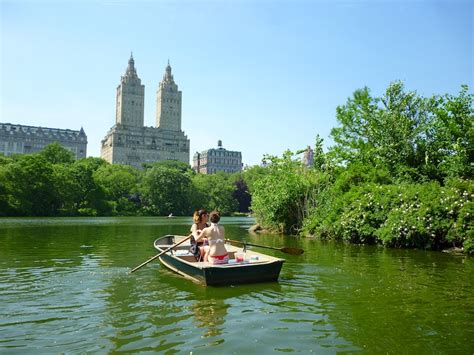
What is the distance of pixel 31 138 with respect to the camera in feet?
562

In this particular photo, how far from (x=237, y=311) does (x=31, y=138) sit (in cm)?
18075

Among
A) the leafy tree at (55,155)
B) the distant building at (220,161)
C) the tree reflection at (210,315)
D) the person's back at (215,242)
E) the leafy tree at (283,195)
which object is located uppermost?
the distant building at (220,161)

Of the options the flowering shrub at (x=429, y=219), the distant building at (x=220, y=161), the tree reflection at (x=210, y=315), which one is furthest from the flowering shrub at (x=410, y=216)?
the distant building at (x=220, y=161)

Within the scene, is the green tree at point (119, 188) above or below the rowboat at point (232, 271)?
above

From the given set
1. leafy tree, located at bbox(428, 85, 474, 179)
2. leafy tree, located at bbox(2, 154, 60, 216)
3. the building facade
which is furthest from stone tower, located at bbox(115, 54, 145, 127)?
leafy tree, located at bbox(428, 85, 474, 179)

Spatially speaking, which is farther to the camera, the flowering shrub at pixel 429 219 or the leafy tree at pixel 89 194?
the leafy tree at pixel 89 194

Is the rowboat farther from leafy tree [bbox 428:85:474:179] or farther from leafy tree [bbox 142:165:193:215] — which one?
leafy tree [bbox 142:165:193:215]

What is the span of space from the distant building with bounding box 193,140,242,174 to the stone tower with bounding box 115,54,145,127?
1230 inches

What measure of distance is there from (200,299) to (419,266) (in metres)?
8.99

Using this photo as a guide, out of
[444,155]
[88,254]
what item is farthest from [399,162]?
[88,254]

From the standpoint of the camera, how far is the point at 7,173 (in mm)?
64750

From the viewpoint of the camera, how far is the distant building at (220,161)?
7574 inches

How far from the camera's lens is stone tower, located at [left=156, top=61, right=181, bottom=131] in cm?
18800

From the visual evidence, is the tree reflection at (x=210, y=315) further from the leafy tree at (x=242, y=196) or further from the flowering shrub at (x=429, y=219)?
the leafy tree at (x=242, y=196)
